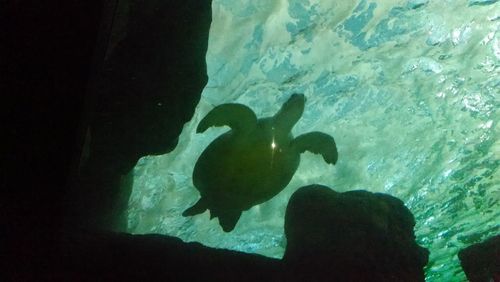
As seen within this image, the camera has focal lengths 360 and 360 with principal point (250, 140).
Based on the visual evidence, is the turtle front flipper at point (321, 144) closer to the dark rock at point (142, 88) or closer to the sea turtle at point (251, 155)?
the sea turtle at point (251, 155)

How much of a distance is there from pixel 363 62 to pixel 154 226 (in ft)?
25.1

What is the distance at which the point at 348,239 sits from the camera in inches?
218

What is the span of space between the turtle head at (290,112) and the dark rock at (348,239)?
151cm

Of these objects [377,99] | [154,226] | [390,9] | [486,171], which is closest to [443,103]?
[377,99]

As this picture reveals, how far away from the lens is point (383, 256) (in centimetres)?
549

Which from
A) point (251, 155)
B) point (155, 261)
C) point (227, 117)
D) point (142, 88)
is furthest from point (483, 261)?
point (142, 88)

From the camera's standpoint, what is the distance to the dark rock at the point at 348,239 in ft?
17.5

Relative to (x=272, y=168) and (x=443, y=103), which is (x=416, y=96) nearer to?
(x=443, y=103)

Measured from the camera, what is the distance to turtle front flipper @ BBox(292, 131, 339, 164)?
6.87 meters

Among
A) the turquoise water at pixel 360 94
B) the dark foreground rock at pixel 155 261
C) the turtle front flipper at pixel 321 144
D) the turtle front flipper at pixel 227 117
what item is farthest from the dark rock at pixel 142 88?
the turtle front flipper at pixel 321 144

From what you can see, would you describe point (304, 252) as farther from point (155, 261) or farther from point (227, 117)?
point (227, 117)

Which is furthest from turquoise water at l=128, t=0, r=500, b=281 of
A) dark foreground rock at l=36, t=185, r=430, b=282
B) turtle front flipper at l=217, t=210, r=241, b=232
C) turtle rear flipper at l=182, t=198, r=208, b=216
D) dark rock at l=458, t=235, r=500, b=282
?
dark rock at l=458, t=235, r=500, b=282

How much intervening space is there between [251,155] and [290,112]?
1.14 metres

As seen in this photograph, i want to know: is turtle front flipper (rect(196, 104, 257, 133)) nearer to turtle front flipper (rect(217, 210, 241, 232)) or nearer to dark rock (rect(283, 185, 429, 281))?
dark rock (rect(283, 185, 429, 281))
